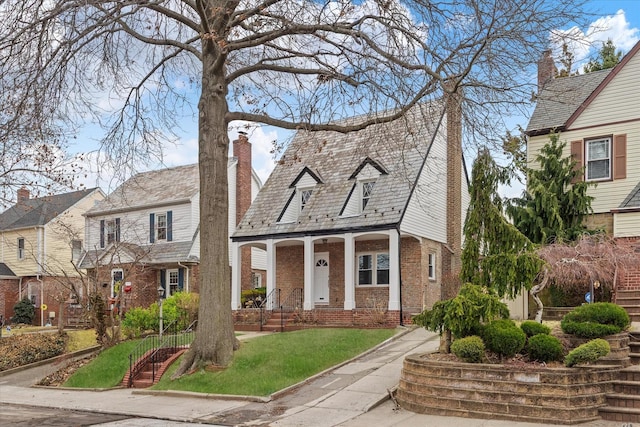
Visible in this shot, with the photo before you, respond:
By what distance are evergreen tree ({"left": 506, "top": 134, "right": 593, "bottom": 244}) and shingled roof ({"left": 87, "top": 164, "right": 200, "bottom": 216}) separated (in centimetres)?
1771

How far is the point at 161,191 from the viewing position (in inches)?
1388

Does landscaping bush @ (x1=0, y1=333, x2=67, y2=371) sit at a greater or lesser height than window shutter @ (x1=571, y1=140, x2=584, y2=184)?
lesser

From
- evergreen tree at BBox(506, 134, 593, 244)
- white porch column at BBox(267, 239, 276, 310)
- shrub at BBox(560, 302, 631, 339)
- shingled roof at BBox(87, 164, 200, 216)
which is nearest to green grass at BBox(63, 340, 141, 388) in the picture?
white porch column at BBox(267, 239, 276, 310)

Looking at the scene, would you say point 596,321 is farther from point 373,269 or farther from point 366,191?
point 366,191

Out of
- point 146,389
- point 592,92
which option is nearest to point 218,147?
point 146,389

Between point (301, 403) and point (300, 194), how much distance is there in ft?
49.4

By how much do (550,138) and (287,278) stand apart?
12573 millimetres

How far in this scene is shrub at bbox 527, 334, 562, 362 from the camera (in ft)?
38.5

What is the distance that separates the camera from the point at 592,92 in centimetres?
2158

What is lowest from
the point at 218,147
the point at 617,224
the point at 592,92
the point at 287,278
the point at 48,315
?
the point at 48,315

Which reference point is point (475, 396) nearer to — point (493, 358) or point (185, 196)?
point (493, 358)

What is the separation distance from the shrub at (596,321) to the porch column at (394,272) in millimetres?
10100

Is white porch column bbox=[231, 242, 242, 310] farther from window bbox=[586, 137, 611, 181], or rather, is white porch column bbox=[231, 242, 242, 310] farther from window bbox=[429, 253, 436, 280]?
window bbox=[586, 137, 611, 181]

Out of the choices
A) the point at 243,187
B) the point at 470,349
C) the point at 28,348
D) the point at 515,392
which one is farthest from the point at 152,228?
the point at 515,392
